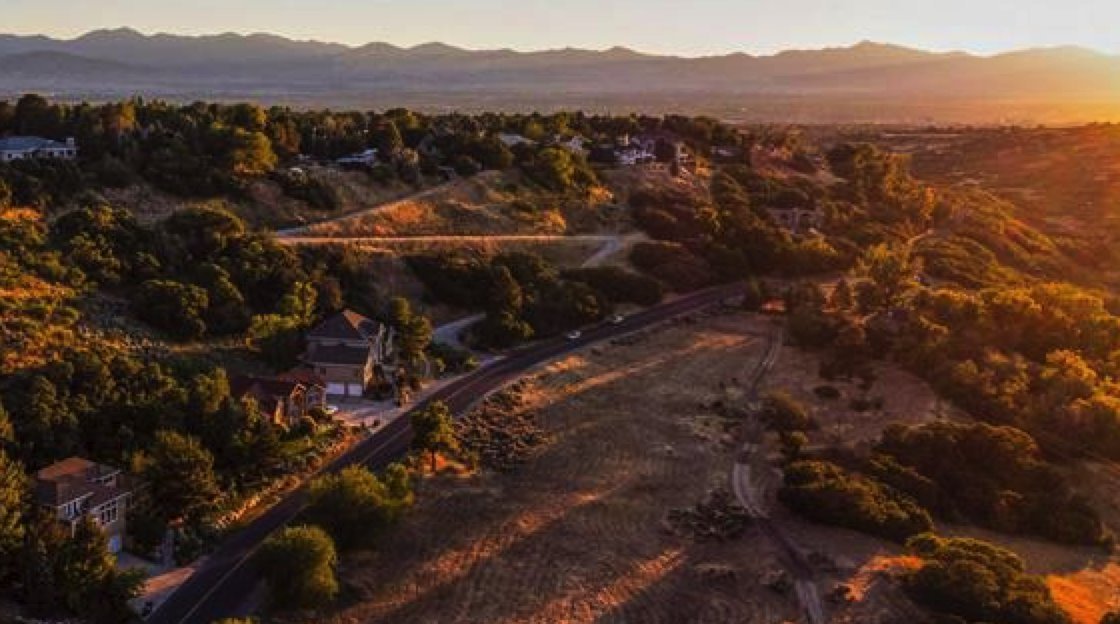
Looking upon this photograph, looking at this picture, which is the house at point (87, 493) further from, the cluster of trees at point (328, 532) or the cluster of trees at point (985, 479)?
the cluster of trees at point (985, 479)

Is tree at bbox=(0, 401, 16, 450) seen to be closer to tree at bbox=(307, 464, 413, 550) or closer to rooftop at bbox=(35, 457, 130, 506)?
rooftop at bbox=(35, 457, 130, 506)

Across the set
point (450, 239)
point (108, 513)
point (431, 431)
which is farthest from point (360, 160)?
point (108, 513)

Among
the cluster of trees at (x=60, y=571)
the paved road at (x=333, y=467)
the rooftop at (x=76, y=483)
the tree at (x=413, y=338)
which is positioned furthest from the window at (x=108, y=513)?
the tree at (x=413, y=338)

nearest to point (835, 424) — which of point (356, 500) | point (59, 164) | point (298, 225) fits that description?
point (356, 500)

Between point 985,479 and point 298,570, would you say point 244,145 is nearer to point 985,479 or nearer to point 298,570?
point 298,570

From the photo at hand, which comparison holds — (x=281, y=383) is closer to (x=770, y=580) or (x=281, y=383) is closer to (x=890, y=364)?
(x=770, y=580)

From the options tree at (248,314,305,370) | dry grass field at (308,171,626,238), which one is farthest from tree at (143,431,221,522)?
dry grass field at (308,171,626,238)
